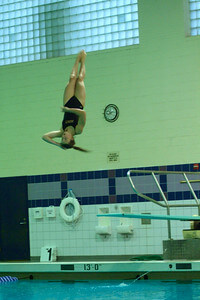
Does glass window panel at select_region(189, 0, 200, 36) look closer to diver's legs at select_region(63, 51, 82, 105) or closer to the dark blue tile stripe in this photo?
the dark blue tile stripe

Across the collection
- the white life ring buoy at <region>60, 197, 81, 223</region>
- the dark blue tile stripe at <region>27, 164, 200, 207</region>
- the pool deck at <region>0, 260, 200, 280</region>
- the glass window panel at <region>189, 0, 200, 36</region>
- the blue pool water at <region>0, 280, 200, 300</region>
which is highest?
the glass window panel at <region>189, 0, 200, 36</region>

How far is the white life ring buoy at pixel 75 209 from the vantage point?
11312mm

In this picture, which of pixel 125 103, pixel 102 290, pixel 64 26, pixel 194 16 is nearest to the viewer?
A: pixel 102 290

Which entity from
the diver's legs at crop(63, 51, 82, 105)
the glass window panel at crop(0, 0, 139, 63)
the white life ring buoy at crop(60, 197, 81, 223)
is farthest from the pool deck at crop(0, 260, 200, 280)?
the glass window panel at crop(0, 0, 139, 63)

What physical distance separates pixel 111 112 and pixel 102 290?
438cm

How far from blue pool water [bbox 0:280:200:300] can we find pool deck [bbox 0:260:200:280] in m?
0.13

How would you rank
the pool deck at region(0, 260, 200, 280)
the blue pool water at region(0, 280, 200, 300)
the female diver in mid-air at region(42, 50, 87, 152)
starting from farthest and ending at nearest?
the pool deck at region(0, 260, 200, 280), the blue pool water at region(0, 280, 200, 300), the female diver in mid-air at region(42, 50, 87, 152)

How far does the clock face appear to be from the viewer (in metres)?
11.3

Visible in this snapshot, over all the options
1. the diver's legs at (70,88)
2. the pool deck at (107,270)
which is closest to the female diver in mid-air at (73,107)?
the diver's legs at (70,88)

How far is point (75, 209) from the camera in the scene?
11312mm

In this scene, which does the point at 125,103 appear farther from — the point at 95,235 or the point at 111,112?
the point at 95,235

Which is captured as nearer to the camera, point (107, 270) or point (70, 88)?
point (70, 88)

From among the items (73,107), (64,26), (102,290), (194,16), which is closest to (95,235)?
(102,290)

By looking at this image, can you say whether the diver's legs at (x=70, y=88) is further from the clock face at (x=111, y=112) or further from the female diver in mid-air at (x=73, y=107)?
the clock face at (x=111, y=112)
